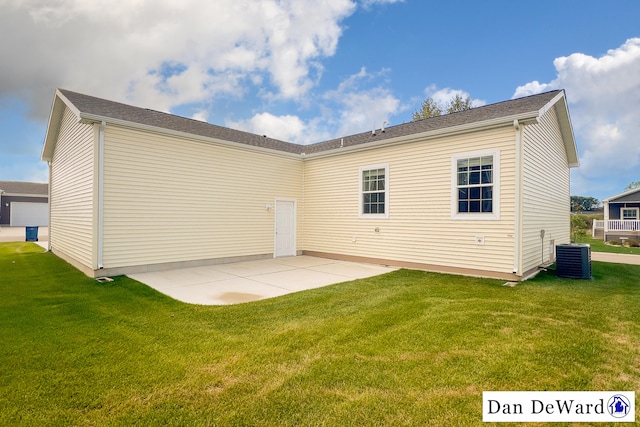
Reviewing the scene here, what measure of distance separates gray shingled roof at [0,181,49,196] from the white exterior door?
3447cm

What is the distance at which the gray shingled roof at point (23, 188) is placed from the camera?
32.8m

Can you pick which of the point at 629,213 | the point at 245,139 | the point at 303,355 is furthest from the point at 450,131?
the point at 629,213

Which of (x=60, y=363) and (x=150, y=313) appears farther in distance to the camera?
(x=150, y=313)

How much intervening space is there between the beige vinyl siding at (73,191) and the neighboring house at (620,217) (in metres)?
28.0

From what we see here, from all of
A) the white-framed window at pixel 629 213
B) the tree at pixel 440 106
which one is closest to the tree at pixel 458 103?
the tree at pixel 440 106

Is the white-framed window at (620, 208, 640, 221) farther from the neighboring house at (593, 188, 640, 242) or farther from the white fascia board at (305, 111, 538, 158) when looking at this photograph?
the white fascia board at (305, 111, 538, 158)

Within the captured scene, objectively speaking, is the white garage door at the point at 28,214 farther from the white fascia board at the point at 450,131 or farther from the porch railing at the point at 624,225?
the porch railing at the point at 624,225

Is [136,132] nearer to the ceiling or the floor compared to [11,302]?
nearer to the ceiling

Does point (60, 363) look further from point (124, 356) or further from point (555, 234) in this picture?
point (555, 234)

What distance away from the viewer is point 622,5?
10867mm

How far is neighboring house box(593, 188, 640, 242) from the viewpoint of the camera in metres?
20.6

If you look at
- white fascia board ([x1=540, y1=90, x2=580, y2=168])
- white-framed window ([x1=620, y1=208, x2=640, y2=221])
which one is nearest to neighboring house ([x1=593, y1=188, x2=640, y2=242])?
white-framed window ([x1=620, y1=208, x2=640, y2=221])

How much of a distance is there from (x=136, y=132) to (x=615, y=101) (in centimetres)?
3354

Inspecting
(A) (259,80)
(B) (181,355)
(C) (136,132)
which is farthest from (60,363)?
(A) (259,80)
